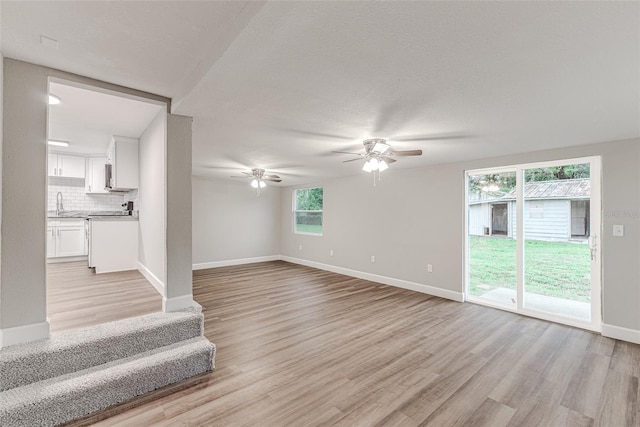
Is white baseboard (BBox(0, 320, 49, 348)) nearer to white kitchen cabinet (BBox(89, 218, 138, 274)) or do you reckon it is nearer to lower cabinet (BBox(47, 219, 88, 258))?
white kitchen cabinet (BBox(89, 218, 138, 274))

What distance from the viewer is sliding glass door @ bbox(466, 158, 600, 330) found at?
11.6 ft

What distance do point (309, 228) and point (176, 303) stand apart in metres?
4.91

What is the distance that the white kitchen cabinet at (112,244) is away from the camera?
4.18m

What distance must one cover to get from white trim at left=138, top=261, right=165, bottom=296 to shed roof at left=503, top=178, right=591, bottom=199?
4932mm

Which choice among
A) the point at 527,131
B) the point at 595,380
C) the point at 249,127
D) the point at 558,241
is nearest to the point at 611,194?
the point at 558,241

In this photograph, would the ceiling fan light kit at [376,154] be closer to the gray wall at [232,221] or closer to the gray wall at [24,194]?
the gray wall at [24,194]

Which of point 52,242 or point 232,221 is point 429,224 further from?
point 52,242

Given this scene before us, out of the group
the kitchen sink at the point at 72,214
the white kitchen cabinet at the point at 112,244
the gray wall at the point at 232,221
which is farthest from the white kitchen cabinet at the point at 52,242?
the gray wall at the point at 232,221

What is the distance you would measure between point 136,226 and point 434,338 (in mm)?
4641

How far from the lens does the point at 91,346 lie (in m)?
2.13

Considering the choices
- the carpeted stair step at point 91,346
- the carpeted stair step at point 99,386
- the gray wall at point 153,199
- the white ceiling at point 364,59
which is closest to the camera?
the white ceiling at point 364,59

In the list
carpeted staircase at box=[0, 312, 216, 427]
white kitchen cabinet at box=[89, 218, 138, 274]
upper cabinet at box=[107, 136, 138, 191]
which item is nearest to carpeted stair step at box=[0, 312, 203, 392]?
carpeted staircase at box=[0, 312, 216, 427]

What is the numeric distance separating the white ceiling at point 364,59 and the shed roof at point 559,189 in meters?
0.77

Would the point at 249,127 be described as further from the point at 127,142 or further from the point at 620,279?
the point at 620,279
